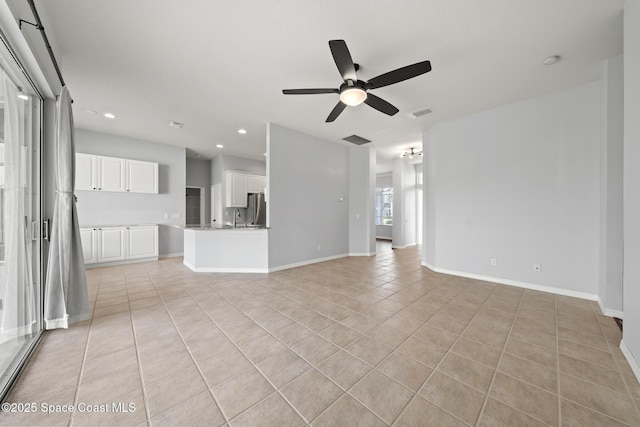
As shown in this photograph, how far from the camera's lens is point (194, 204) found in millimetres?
8078

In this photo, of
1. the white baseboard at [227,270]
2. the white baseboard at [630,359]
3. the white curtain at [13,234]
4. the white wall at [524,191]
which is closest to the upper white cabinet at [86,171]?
the white baseboard at [227,270]

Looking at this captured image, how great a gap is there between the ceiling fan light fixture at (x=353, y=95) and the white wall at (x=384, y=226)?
24.3ft

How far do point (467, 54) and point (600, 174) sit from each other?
8.03ft

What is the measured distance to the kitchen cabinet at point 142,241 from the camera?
541 cm

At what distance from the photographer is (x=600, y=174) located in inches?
121

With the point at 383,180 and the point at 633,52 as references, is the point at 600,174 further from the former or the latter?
the point at 383,180

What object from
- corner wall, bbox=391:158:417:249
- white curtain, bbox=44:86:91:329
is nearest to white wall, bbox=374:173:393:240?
corner wall, bbox=391:158:417:249

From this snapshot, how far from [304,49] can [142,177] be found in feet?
17.1

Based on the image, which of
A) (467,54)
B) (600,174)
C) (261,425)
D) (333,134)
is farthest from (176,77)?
(600,174)

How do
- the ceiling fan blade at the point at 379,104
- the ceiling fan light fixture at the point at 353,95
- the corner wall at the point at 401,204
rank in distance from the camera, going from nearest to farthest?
the ceiling fan light fixture at the point at 353,95, the ceiling fan blade at the point at 379,104, the corner wall at the point at 401,204

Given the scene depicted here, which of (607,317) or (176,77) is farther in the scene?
(176,77)

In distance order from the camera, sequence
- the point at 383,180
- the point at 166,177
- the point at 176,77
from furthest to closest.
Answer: the point at 383,180 < the point at 166,177 < the point at 176,77

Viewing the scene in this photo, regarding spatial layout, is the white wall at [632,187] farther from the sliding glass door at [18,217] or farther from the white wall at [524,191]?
the sliding glass door at [18,217]

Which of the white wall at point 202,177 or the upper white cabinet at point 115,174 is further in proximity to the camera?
the white wall at point 202,177
